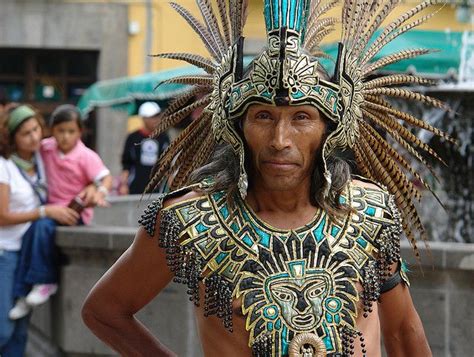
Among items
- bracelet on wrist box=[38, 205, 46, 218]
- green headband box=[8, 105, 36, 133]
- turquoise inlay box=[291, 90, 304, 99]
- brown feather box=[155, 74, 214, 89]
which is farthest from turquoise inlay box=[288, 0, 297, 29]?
green headband box=[8, 105, 36, 133]

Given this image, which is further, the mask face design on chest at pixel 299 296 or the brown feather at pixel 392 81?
the brown feather at pixel 392 81

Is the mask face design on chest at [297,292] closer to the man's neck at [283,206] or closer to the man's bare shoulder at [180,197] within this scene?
the man's neck at [283,206]

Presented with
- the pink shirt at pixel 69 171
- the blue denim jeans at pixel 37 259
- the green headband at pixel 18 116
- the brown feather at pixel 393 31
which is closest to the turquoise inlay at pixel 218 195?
the brown feather at pixel 393 31

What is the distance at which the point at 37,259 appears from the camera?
23.2 ft

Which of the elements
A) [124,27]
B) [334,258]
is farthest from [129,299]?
[124,27]

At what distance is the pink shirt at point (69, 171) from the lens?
25.1ft

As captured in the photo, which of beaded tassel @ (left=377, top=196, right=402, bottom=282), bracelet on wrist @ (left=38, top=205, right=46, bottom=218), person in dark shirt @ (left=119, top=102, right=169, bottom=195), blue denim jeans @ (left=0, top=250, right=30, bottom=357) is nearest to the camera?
beaded tassel @ (left=377, top=196, right=402, bottom=282)

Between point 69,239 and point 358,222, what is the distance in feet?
12.2

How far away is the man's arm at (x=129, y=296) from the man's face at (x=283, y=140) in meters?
0.39

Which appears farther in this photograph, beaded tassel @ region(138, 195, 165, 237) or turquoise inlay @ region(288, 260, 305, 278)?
beaded tassel @ region(138, 195, 165, 237)

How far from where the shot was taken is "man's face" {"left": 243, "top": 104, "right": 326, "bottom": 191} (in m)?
3.29

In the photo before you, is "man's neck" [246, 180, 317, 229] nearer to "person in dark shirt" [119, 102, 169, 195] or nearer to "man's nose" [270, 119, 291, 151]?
"man's nose" [270, 119, 291, 151]

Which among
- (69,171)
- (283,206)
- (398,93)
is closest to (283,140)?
(283,206)

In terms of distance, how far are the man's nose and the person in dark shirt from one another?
718 cm
